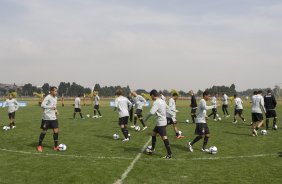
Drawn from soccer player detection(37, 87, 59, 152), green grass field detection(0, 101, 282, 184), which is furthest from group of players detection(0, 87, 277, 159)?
green grass field detection(0, 101, 282, 184)

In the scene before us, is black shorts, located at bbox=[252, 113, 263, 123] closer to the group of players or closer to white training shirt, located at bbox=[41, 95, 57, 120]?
the group of players

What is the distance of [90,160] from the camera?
36.9ft

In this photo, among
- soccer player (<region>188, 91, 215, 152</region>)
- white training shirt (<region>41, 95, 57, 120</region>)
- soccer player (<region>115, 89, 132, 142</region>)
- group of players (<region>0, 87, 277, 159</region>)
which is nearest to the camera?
group of players (<region>0, 87, 277, 159</region>)

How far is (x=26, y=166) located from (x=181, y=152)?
19.0 ft

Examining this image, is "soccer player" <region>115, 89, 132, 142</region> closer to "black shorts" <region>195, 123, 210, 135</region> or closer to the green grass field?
the green grass field

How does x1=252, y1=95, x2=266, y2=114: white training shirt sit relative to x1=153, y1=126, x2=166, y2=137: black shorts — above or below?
above

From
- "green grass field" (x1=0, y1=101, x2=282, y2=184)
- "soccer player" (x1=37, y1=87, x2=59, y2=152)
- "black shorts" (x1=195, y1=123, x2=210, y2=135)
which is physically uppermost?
"soccer player" (x1=37, y1=87, x2=59, y2=152)

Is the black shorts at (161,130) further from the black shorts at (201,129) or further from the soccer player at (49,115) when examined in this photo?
the soccer player at (49,115)

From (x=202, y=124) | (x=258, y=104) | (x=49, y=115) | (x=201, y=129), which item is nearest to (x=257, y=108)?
(x=258, y=104)

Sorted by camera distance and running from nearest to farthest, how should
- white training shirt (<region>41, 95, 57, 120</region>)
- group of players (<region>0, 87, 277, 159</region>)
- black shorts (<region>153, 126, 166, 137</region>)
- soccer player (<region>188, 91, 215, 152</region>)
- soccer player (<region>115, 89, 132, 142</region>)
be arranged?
black shorts (<region>153, 126, 166, 137</region>)
group of players (<region>0, 87, 277, 159</region>)
soccer player (<region>188, 91, 215, 152</region>)
white training shirt (<region>41, 95, 57, 120</region>)
soccer player (<region>115, 89, 132, 142</region>)

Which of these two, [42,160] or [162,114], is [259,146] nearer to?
[162,114]

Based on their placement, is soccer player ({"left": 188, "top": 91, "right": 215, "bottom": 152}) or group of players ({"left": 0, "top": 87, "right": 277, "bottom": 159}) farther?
soccer player ({"left": 188, "top": 91, "right": 215, "bottom": 152})

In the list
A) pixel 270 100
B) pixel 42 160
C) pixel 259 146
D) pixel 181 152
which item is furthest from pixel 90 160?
pixel 270 100

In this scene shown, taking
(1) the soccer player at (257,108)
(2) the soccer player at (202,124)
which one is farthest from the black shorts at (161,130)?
(1) the soccer player at (257,108)
